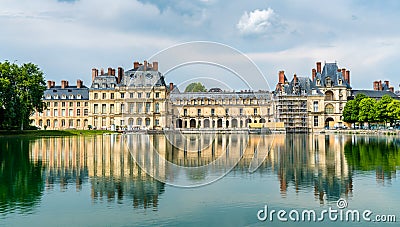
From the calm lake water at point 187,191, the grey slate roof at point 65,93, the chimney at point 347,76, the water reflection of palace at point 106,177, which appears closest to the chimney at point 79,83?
the grey slate roof at point 65,93

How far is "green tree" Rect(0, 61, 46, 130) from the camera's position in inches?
1944

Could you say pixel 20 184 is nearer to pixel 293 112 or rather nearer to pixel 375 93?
pixel 293 112

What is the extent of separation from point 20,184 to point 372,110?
61.6m

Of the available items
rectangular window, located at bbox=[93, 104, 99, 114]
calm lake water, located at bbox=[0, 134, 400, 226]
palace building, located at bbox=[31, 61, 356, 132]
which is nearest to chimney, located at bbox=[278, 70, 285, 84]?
palace building, located at bbox=[31, 61, 356, 132]

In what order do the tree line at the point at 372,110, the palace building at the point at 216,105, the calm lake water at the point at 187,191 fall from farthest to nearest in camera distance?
the palace building at the point at 216,105 < the tree line at the point at 372,110 < the calm lake water at the point at 187,191

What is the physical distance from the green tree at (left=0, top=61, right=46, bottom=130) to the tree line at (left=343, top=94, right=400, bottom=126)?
148 feet

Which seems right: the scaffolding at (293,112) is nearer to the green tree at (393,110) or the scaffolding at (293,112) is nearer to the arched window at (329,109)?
the arched window at (329,109)

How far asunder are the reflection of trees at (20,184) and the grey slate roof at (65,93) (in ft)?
206

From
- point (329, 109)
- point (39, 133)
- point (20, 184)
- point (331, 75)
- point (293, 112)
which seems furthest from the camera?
point (331, 75)

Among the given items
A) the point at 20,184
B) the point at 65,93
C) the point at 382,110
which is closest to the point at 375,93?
the point at 382,110

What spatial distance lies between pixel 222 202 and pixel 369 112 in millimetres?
62184

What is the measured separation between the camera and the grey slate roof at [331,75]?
85.2 m

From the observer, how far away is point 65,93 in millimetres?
83875

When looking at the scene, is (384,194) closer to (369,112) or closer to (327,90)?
(369,112)
